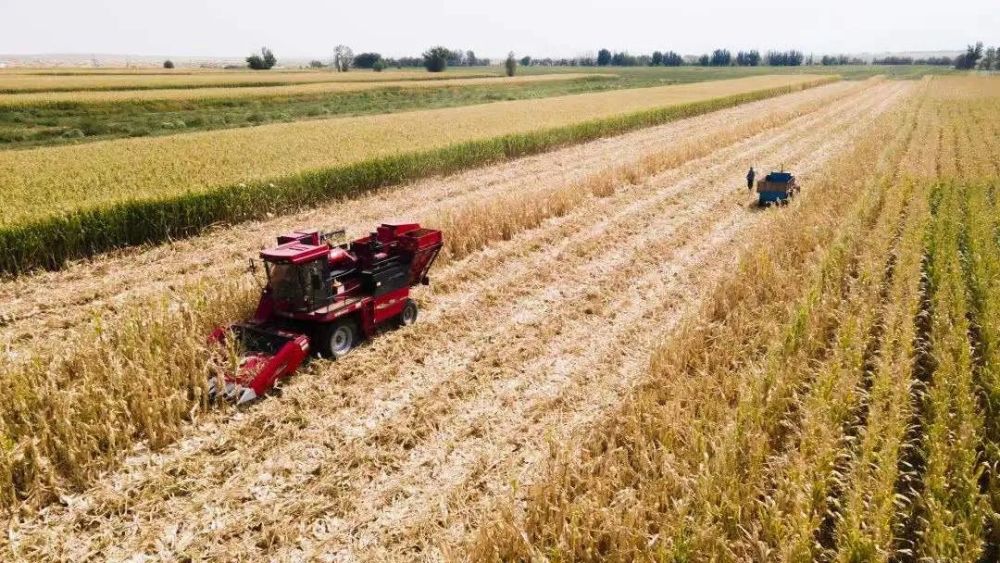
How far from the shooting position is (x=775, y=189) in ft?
50.5

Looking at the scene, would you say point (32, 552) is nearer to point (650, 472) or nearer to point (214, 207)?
point (650, 472)

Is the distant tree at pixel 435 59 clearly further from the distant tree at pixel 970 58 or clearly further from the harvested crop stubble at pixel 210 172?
the distant tree at pixel 970 58

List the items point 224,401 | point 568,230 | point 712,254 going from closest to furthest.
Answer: point 224,401, point 712,254, point 568,230

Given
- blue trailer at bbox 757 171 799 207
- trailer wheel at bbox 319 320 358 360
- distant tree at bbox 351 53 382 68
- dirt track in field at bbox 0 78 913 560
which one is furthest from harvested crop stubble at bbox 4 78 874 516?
distant tree at bbox 351 53 382 68

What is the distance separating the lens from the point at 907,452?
18.1ft

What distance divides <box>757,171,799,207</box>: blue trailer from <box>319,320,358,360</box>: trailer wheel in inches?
479

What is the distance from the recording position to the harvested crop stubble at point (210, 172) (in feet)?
37.7

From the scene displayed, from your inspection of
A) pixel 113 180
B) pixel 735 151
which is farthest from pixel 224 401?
pixel 735 151

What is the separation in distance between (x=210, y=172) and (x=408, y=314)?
381 inches

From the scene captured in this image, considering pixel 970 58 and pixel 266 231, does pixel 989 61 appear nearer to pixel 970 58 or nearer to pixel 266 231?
pixel 970 58

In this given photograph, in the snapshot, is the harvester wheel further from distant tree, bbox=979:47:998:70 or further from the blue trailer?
distant tree, bbox=979:47:998:70

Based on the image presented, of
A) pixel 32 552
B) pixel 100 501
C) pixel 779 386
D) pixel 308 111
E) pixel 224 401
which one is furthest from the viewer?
pixel 308 111

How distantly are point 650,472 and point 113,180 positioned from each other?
564 inches

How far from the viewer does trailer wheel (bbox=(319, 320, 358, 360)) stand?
295 inches
